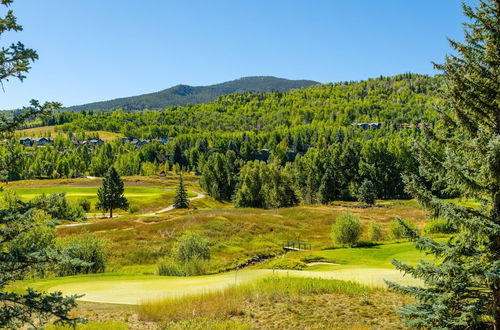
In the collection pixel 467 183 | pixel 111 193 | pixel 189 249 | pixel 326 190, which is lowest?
pixel 326 190

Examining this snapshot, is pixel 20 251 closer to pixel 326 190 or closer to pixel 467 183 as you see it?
pixel 467 183

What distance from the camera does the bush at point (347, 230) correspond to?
152 feet

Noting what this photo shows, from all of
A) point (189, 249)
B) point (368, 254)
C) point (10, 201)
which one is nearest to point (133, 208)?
point (189, 249)

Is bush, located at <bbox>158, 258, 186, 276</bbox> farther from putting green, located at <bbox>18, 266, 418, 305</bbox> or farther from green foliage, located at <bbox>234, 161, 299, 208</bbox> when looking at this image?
green foliage, located at <bbox>234, 161, 299, 208</bbox>

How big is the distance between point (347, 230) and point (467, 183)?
3865 cm

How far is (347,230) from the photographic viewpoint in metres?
46.6

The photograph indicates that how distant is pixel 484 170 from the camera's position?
891 centimetres

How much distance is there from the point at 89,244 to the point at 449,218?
3329 cm

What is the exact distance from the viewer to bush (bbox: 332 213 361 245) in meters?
46.4

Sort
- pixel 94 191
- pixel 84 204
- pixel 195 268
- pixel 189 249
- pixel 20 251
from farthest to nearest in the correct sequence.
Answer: pixel 94 191, pixel 84 204, pixel 189 249, pixel 195 268, pixel 20 251

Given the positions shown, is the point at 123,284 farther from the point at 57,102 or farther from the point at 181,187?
the point at 181,187

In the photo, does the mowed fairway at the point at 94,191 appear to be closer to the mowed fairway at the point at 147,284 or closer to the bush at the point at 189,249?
the bush at the point at 189,249

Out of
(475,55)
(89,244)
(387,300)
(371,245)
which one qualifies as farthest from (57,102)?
(371,245)

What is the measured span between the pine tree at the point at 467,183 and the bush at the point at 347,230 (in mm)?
36714
